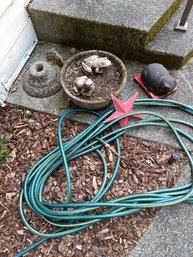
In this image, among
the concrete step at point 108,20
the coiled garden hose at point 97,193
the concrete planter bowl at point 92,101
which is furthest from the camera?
the concrete step at point 108,20

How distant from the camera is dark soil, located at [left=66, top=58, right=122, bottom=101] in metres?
2.03

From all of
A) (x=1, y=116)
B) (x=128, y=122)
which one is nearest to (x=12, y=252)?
(x=1, y=116)

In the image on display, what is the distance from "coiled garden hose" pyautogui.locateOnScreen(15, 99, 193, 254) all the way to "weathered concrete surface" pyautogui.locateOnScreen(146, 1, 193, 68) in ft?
1.22

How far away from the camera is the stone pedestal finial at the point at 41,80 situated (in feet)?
6.89

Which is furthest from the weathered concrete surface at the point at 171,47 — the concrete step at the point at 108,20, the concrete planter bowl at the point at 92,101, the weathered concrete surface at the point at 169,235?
the weathered concrete surface at the point at 169,235

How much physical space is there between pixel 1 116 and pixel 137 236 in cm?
131

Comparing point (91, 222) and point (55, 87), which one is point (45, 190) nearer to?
point (91, 222)

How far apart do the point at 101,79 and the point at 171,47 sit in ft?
2.00

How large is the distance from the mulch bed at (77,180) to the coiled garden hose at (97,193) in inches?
2.4

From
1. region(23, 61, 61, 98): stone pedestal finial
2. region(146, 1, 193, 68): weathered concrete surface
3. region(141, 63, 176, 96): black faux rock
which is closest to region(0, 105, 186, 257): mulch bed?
region(23, 61, 61, 98): stone pedestal finial

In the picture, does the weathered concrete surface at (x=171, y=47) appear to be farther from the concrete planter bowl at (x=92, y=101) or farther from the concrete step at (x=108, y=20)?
the concrete planter bowl at (x=92, y=101)

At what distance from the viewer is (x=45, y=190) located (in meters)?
1.85

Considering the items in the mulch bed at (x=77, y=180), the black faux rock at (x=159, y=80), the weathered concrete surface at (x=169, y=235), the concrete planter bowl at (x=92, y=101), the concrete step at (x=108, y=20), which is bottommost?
the weathered concrete surface at (x=169, y=235)

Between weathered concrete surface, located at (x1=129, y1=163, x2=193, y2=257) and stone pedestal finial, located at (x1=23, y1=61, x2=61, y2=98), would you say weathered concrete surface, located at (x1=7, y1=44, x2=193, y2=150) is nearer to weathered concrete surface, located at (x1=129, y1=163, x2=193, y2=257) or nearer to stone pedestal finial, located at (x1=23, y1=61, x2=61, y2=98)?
stone pedestal finial, located at (x1=23, y1=61, x2=61, y2=98)
